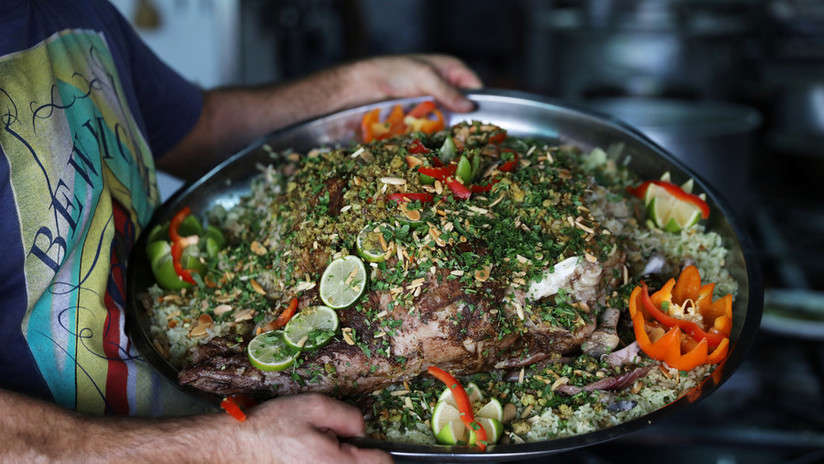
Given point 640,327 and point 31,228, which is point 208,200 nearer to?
point 31,228

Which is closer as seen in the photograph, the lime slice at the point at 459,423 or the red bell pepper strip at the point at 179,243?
the lime slice at the point at 459,423

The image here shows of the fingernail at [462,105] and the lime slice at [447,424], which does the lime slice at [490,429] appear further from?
the fingernail at [462,105]

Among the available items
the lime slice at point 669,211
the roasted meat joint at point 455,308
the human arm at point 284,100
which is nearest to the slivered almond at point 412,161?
the roasted meat joint at point 455,308

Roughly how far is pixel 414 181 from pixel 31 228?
3.67ft

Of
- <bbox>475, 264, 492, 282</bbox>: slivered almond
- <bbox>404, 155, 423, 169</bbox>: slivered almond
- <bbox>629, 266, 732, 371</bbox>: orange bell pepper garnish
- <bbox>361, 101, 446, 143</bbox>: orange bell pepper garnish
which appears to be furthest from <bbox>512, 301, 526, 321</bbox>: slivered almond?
<bbox>361, 101, 446, 143</bbox>: orange bell pepper garnish

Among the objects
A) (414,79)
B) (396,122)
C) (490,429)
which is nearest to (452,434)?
(490,429)

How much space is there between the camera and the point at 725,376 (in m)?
1.82

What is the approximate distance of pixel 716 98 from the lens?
6.53m

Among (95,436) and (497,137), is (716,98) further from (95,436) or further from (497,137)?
(95,436)

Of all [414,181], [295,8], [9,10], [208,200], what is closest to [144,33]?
[295,8]

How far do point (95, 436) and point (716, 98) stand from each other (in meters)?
6.36

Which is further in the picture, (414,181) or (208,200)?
(208,200)

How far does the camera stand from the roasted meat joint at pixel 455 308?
1.94 metres

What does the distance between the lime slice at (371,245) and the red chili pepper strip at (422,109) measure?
1104 mm
